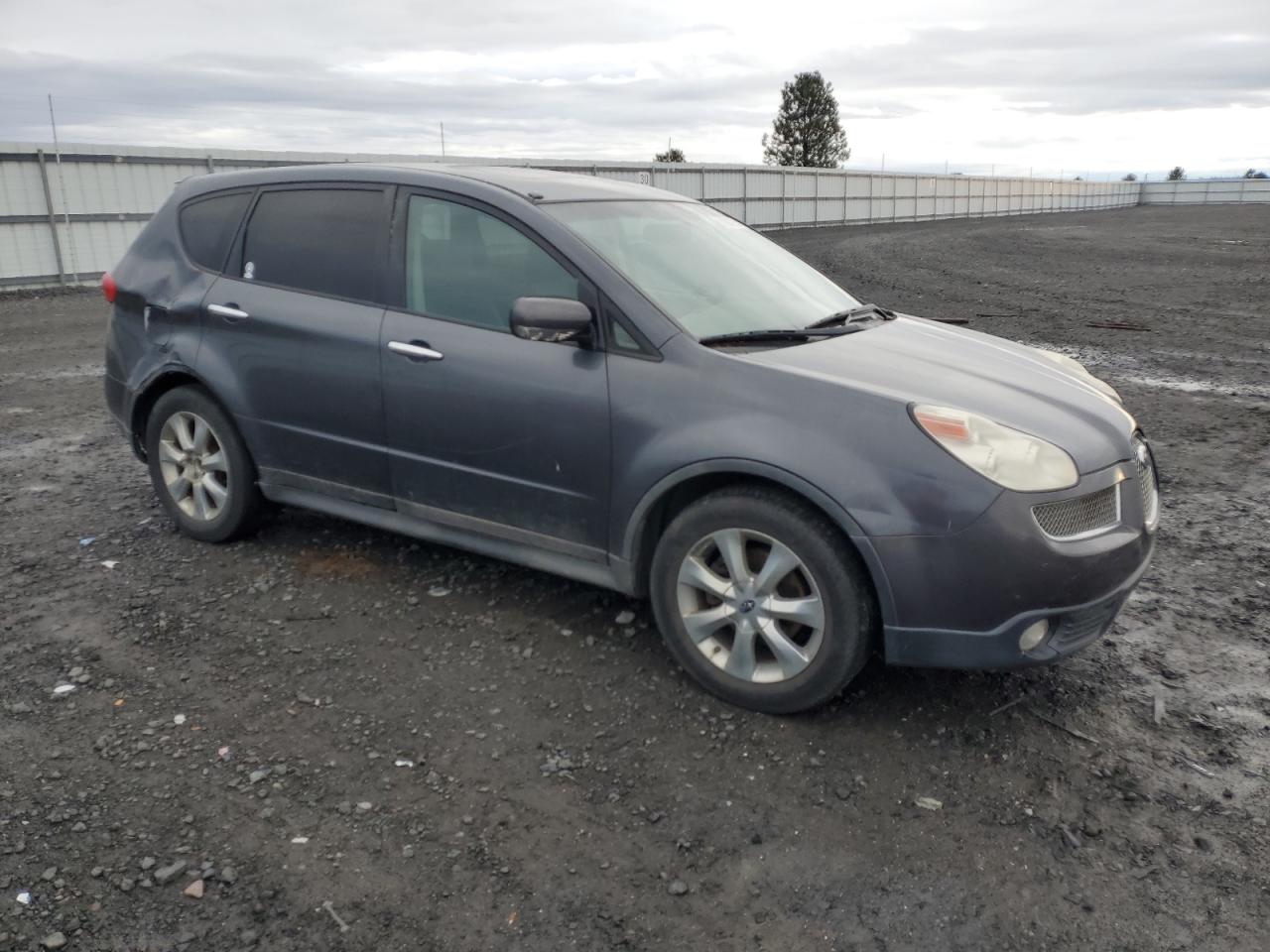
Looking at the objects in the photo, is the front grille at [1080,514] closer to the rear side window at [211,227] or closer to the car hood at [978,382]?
the car hood at [978,382]

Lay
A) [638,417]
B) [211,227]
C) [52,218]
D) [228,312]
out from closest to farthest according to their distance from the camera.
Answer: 1. [638,417]
2. [228,312]
3. [211,227]
4. [52,218]

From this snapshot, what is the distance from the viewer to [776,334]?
12.9ft

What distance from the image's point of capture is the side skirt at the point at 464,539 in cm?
387

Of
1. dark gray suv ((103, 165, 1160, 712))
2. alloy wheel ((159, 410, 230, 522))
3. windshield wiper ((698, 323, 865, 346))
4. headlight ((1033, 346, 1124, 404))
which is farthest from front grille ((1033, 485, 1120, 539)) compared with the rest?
alloy wheel ((159, 410, 230, 522))

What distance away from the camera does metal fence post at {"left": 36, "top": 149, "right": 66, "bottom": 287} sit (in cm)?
1688

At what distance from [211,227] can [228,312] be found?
54cm

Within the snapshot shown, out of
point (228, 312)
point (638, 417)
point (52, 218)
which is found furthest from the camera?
A: point (52, 218)

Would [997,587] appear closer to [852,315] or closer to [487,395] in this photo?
[852,315]

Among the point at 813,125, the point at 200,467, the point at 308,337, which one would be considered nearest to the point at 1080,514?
the point at 308,337

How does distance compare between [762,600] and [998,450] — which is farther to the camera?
[762,600]

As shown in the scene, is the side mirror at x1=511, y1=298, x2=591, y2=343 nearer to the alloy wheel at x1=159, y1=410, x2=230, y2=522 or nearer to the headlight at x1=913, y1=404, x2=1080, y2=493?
the headlight at x1=913, y1=404, x2=1080, y2=493

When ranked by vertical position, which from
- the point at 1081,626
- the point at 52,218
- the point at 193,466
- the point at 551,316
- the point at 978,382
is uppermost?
the point at 52,218

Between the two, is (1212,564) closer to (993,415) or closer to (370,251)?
(993,415)

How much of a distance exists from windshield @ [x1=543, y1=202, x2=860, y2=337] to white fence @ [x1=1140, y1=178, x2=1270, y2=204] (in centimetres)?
8750
